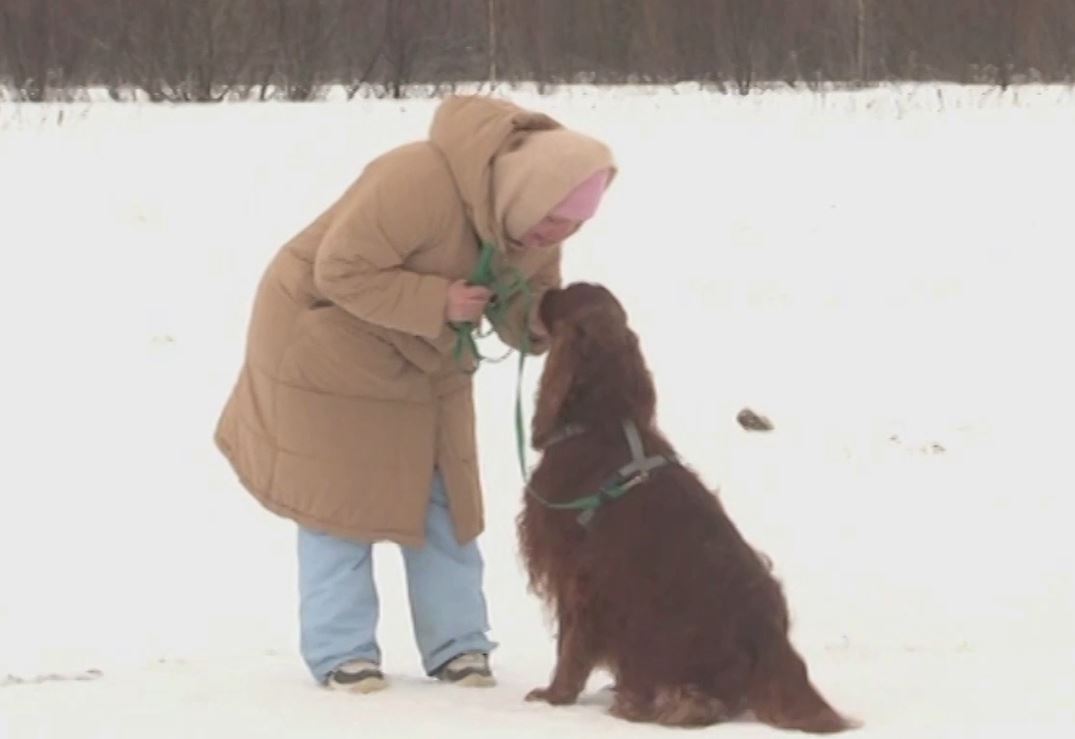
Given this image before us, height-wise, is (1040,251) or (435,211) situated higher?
(435,211)

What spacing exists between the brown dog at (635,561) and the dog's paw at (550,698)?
0.05 ft

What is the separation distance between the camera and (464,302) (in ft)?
13.0

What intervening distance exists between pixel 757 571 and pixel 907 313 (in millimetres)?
5686

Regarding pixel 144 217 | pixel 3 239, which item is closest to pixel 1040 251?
pixel 144 217

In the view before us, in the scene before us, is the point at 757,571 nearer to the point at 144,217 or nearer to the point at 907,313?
the point at 907,313

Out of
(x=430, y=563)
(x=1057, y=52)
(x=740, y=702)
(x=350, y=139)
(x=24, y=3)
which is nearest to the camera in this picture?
(x=740, y=702)

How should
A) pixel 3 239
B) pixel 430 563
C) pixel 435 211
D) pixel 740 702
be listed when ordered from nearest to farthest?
pixel 740 702 → pixel 435 211 → pixel 430 563 → pixel 3 239

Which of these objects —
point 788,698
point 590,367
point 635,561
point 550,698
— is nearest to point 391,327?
point 590,367

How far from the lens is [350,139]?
35.7 feet

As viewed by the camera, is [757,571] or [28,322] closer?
[757,571]

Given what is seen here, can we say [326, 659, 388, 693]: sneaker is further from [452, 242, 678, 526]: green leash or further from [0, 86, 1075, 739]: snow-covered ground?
[452, 242, 678, 526]: green leash

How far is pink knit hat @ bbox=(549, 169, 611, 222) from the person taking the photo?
3.91 metres

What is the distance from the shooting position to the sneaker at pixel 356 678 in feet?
13.6

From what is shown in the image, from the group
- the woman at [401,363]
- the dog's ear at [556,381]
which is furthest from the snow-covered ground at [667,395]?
the dog's ear at [556,381]
